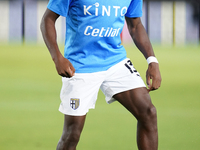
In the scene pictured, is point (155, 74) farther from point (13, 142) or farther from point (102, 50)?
point (13, 142)

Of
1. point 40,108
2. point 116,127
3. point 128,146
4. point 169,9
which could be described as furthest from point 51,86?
point 169,9

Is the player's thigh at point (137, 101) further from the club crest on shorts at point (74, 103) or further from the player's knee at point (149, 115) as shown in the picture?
the club crest on shorts at point (74, 103)

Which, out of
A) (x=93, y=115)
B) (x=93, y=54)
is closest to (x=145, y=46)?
(x=93, y=54)

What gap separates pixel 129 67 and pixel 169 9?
14827mm

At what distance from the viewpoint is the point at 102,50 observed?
3291 millimetres

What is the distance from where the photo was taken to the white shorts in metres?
3.19

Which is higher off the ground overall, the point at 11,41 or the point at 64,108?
the point at 11,41

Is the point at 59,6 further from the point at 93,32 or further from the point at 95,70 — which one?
the point at 95,70

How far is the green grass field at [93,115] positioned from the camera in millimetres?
4418

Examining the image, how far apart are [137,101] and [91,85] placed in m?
0.42

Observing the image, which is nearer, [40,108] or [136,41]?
[136,41]

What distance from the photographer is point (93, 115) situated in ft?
18.9

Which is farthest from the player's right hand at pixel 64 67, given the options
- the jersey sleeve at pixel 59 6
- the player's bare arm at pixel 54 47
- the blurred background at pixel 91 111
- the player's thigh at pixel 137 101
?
the blurred background at pixel 91 111

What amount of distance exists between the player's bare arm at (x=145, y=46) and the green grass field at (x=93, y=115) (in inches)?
44.9
